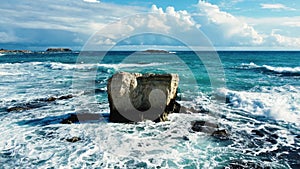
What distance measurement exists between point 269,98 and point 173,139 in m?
10.6

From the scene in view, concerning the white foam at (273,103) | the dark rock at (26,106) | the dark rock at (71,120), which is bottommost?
the dark rock at (71,120)

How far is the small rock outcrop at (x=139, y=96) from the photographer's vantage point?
39.7 ft

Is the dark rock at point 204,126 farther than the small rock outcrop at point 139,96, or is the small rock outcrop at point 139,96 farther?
the small rock outcrop at point 139,96

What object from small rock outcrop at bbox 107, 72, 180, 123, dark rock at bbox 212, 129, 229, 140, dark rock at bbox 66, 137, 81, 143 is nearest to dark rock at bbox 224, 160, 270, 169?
dark rock at bbox 212, 129, 229, 140

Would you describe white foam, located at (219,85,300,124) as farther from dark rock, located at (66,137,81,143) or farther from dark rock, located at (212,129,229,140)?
dark rock, located at (66,137,81,143)

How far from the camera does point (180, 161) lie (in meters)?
8.69

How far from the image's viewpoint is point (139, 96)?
12.4 metres

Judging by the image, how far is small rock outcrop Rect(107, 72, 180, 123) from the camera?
39.7ft

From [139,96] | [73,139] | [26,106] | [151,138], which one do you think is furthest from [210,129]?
[26,106]

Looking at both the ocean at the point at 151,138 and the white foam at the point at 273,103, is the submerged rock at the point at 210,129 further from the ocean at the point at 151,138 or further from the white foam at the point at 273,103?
the white foam at the point at 273,103

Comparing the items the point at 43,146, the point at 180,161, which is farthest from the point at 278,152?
the point at 43,146

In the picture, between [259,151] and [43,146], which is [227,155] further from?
[43,146]

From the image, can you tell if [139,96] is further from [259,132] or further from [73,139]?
[259,132]

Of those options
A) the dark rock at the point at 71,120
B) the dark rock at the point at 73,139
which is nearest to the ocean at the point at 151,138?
the dark rock at the point at 73,139
